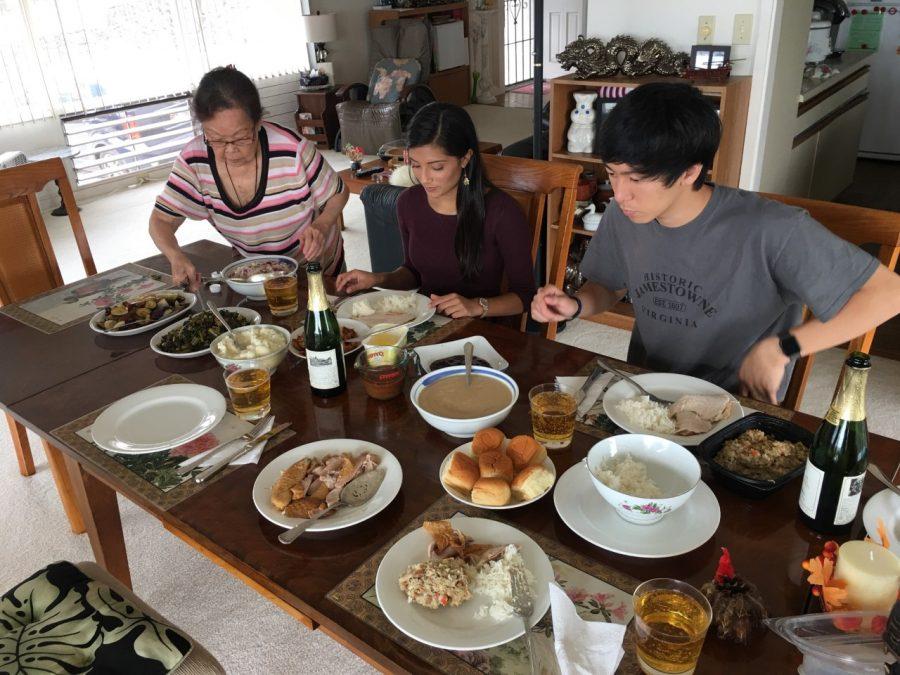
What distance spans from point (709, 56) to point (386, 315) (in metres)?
1.98

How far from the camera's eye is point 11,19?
5273mm

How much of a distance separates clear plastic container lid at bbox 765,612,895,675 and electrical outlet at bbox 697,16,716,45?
8.82ft

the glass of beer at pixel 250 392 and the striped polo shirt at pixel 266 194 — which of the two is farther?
the striped polo shirt at pixel 266 194

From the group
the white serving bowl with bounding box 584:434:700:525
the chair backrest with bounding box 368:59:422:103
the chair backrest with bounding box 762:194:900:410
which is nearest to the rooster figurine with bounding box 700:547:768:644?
the white serving bowl with bounding box 584:434:700:525

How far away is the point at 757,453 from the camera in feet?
3.53

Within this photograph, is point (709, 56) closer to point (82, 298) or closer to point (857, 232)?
point (857, 232)

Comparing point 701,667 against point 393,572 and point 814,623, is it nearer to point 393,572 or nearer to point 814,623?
point 814,623

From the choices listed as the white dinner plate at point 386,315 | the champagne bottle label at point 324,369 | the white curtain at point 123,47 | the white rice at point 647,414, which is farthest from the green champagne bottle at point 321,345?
the white curtain at point 123,47

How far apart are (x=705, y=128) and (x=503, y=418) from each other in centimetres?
65

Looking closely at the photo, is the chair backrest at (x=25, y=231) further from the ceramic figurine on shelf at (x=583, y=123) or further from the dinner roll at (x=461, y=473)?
the ceramic figurine on shelf at (x=583, y=123)

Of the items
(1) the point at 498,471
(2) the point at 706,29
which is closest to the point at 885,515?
(1) the point at 498,471

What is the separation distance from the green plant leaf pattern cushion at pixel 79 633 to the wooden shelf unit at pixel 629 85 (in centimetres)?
216

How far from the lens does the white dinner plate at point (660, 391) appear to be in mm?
1201

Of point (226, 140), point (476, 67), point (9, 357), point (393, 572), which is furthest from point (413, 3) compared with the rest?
point (393, 572)
